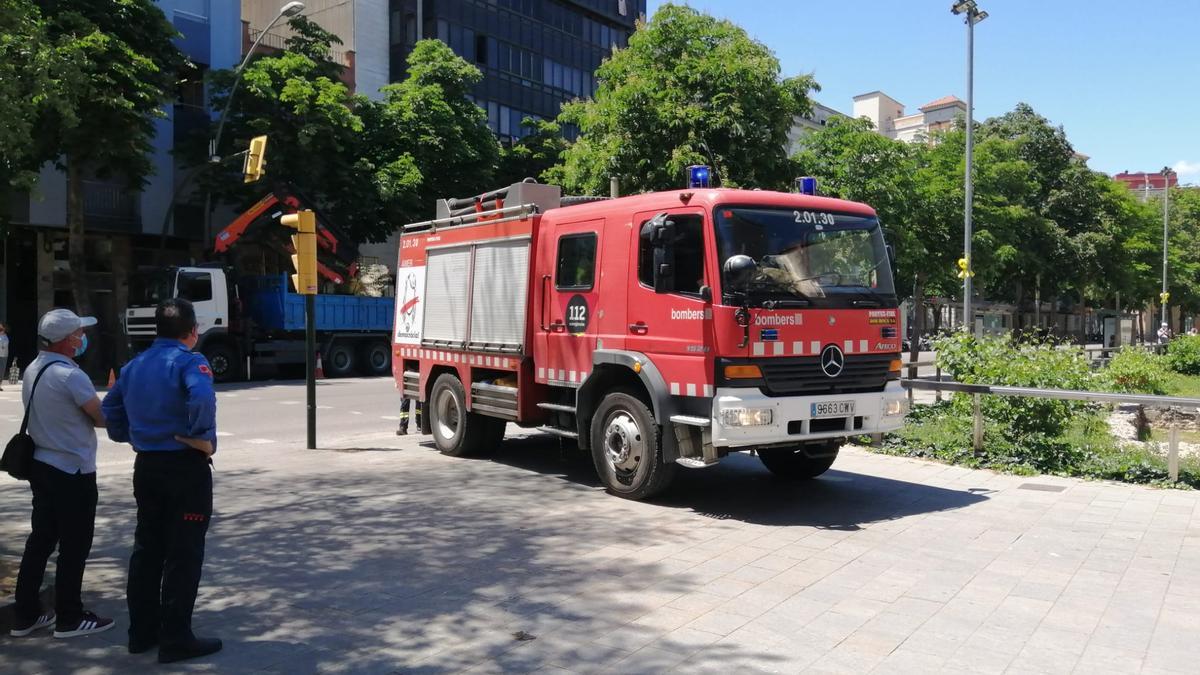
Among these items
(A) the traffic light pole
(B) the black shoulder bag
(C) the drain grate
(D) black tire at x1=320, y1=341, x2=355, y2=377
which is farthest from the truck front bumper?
(D) black tire at x1=320, y1=341, x2=355, y2=377

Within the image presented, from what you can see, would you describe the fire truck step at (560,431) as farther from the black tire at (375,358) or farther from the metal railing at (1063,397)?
the black tire at (375,358)

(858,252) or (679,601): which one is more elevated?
(858,252)

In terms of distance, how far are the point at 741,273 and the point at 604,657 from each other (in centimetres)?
353

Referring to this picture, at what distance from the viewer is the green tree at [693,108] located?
19.6m

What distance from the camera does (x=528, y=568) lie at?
6.12m

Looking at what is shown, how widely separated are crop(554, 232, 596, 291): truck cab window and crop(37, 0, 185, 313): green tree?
16119 millimetres

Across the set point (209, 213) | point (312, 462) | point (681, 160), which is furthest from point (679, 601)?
point (209, 213)

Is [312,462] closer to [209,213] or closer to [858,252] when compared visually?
[858,252]

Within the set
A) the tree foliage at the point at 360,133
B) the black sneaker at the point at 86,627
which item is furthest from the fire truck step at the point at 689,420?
the tree foliage at the point at 360,133

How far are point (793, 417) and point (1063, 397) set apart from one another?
12.1 ft

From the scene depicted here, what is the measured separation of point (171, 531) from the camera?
4301 millimetres

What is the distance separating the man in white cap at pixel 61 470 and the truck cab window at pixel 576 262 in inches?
188

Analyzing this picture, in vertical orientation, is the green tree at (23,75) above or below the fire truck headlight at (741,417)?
above

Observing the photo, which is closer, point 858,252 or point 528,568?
point 528,568
